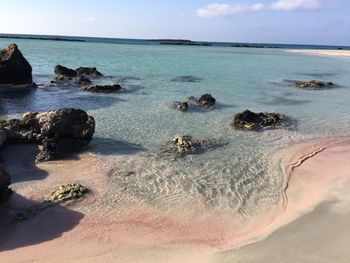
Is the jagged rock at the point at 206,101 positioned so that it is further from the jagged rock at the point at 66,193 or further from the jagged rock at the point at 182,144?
the jagged rock at the point at 66,193

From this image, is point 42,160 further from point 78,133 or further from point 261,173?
point 261,173

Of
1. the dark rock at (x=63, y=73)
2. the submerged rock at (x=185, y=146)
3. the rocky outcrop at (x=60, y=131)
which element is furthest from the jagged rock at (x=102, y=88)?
the submerged rock at (x=185, y=146)

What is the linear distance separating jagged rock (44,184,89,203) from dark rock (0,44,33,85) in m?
A: 20.1

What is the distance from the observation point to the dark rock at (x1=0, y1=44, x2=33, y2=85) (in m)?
28.1

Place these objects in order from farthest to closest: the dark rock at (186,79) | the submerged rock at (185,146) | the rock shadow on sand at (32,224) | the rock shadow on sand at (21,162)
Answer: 1. the dark rock at (186,79)
2. the submerged rock at (185,146)
3. the rock shadow on sand at (21,162)
4. the rock shadow on sand at (32,224)

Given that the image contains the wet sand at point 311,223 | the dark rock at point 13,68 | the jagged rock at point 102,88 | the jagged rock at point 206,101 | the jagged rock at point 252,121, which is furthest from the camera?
the dark rock at point 13,68

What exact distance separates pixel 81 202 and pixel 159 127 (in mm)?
7547

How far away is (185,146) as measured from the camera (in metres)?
14.3

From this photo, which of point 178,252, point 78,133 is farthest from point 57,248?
point 78,133

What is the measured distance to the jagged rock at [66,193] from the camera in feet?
33.0

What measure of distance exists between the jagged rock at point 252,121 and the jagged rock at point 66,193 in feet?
28.6

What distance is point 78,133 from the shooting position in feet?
46.3

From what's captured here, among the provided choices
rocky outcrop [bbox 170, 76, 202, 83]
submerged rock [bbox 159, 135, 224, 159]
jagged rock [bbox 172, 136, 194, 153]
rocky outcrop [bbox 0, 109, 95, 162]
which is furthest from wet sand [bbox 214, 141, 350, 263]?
rocky outcrop [bbox 170, 76, 202, 83]

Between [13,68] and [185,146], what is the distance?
18.8 meters
